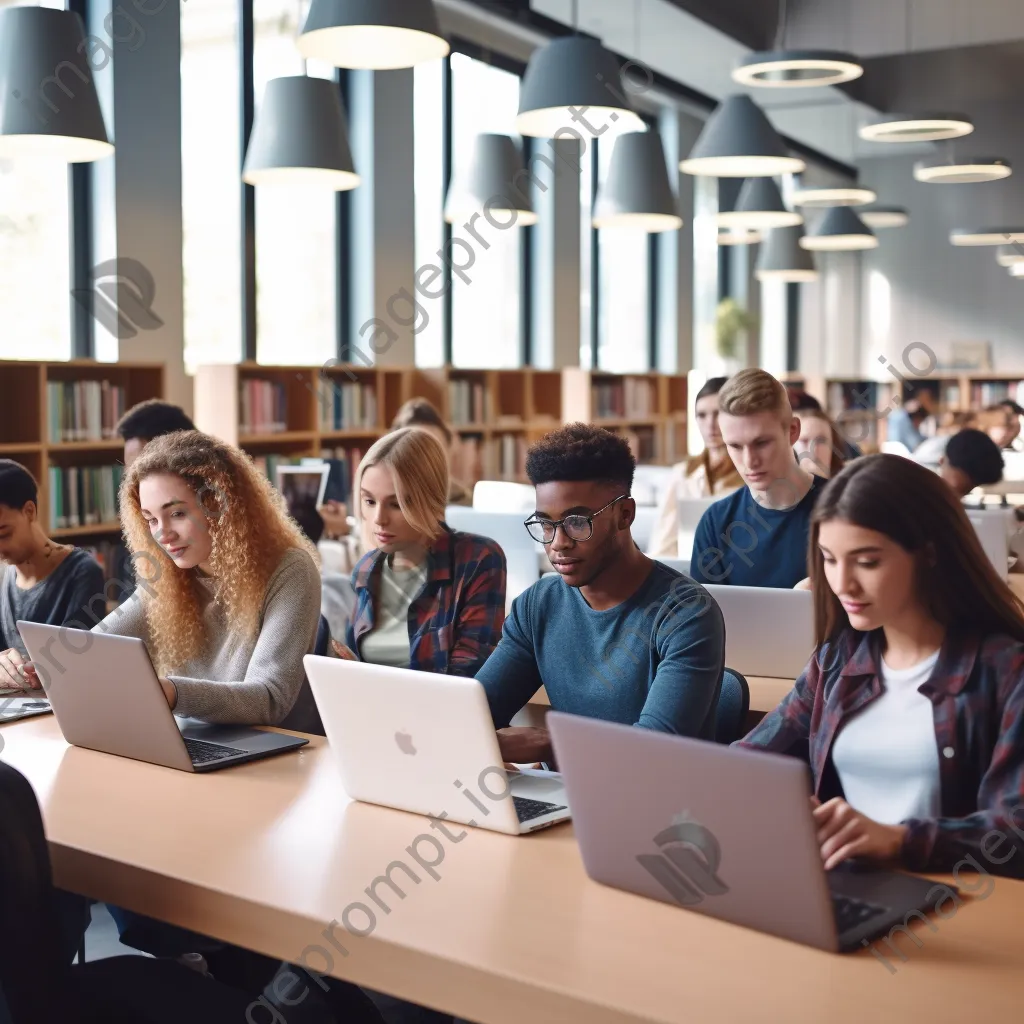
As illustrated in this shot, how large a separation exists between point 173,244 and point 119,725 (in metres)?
4.39

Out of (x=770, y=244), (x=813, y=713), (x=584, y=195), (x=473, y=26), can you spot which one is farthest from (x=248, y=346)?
(x=813, y=713)

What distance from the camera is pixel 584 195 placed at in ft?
32.6

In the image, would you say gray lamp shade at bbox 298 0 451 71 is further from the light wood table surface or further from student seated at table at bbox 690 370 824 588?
the light wood table surface

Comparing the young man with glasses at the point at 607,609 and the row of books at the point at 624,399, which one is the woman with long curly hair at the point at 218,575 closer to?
the young man with glasses at the point at 607,609

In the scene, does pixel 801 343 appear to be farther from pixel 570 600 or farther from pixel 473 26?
pixel 570 600

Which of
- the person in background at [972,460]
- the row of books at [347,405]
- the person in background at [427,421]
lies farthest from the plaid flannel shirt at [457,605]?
the row of books at [347,405]

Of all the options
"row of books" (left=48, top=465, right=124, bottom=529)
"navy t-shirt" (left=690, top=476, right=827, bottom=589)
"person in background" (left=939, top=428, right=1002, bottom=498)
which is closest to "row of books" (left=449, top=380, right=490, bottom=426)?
"row of books" (left=48, top=465, right=124, bottom=529)

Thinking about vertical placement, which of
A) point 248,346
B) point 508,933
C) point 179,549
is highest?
point 248,346

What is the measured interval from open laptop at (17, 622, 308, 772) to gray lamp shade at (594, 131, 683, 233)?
3775 millimetres

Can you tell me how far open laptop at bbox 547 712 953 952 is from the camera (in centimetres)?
137

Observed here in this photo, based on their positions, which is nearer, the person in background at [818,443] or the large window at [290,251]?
the person in background at [818,443]

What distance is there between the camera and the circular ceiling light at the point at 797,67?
4957 mm

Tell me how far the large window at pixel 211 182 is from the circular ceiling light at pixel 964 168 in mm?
4005

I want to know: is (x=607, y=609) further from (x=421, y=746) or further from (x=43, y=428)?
(x=43, y=428)
